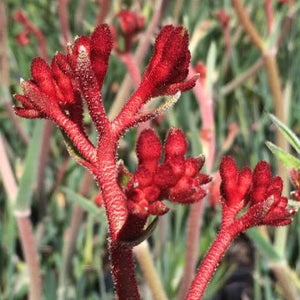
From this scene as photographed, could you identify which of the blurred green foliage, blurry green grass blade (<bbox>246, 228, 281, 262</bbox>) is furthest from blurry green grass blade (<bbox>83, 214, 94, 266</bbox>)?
blurry green grass blade (<bbox>246, 228, 281, 262</bbox>)

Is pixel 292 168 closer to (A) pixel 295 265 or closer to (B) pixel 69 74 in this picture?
(B) pixel 69 74

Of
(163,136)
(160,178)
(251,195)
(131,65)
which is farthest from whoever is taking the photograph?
(163,136)

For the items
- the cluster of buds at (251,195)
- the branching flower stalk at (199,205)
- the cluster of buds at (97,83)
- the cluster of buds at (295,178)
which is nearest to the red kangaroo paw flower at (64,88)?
the cluster of buds at (97,83)

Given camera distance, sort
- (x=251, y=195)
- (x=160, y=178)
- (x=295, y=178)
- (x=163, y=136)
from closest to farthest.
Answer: (x=160, y=178) < (x=251, y=195) < (x=295, y=178) < (x=163, y=136)

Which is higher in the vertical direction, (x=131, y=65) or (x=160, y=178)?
(x=131, y=65)

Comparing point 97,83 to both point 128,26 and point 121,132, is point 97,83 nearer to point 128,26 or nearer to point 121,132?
point 121,132

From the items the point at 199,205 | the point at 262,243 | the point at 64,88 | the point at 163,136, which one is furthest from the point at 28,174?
the point at 163,136

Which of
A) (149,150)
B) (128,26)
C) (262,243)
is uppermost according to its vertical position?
(128,26)

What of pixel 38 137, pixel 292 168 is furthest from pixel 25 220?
pixel 292 168
